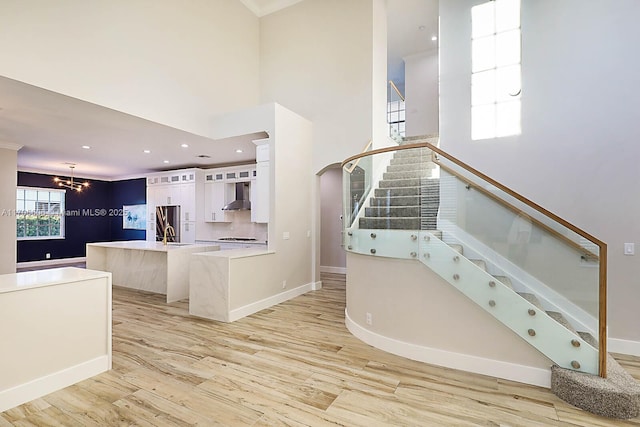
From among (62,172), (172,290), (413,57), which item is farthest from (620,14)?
(62,172)

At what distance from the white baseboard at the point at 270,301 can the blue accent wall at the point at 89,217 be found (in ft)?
23.3

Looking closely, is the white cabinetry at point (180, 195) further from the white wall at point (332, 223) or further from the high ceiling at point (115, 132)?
the white wall at point (332, 223)

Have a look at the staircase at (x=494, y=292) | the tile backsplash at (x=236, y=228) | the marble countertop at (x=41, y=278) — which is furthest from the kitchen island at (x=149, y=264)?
the staircase at (x=494, y=292)

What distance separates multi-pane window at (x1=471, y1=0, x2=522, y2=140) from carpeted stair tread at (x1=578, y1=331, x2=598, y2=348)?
97.5 inches

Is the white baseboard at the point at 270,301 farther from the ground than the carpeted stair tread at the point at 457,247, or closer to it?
closer to it

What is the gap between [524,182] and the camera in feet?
12.9

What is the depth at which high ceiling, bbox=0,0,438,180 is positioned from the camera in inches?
171

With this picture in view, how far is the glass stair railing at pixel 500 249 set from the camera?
257 cm

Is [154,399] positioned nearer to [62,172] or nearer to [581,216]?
[581,216]

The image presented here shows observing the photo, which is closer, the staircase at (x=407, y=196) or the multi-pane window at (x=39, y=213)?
the staircase at (x=407, y=196)

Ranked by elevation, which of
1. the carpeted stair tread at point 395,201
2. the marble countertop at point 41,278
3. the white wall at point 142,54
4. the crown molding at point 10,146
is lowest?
the marble countertop at point 41,278

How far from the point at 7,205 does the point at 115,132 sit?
10.5 feet

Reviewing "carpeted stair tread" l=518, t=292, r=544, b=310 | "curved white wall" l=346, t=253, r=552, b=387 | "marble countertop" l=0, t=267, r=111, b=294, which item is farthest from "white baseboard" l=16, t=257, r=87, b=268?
"carpeted stair tread" l=518, t=292, r=544, b=310

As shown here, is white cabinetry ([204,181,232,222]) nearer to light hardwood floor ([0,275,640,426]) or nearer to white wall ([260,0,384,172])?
white wall ([260,0,384,172])
